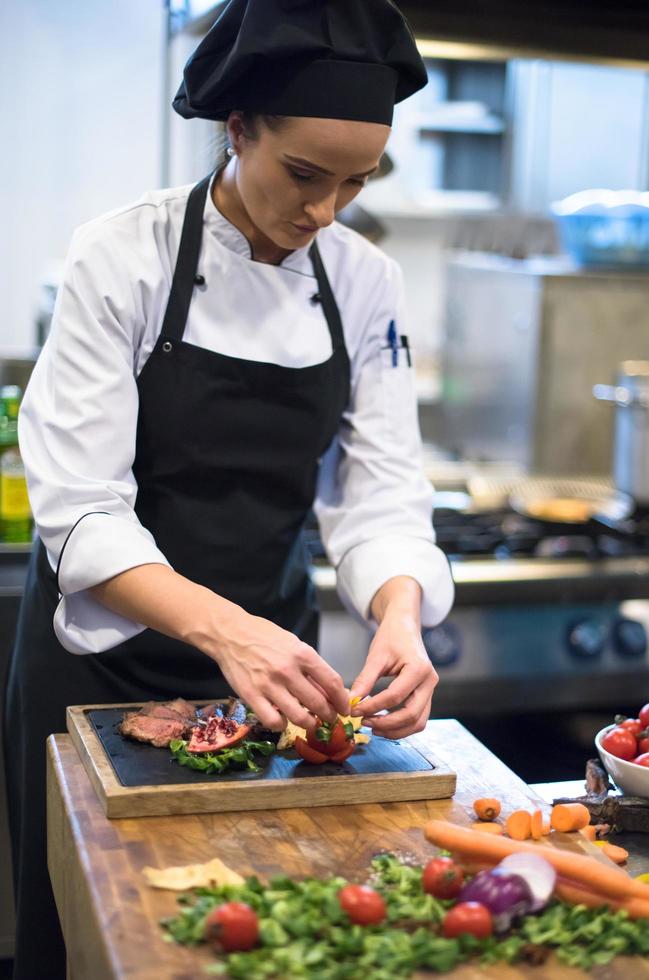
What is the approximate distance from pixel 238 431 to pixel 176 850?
0.66m

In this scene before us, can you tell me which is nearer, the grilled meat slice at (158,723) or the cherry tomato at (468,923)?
the cherry tomato at (468,923)

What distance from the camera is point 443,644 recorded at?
2.55m

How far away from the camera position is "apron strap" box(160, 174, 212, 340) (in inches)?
66.7

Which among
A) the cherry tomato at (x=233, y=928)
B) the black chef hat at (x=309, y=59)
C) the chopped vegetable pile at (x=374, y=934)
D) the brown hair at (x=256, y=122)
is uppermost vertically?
the black chef hat at (x=309, y=59)

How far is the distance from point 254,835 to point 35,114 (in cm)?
389

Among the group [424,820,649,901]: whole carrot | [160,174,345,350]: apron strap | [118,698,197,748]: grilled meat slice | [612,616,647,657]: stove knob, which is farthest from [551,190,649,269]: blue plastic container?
[424,820,649,901]: whole carrot

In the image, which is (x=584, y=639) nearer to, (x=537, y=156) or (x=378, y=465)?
(x=378, y=465)

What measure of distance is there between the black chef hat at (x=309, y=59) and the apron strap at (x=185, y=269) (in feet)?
0.65

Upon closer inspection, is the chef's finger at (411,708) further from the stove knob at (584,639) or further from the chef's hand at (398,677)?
the stove knob at (584,639)

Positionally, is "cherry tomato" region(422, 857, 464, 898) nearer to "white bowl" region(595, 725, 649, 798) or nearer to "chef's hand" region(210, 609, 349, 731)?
"chef's hand" region(210, 609, 349, 731)

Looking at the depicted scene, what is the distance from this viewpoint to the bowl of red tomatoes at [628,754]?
4.86 ft

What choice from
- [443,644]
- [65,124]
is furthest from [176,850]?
[65,124]

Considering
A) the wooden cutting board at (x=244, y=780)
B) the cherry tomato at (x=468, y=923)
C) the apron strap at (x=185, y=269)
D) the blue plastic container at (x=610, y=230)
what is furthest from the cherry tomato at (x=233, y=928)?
the blue plastic container at (x=610, y=230)

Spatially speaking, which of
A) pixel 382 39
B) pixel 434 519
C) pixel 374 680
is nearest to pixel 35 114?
pixel 434 519
